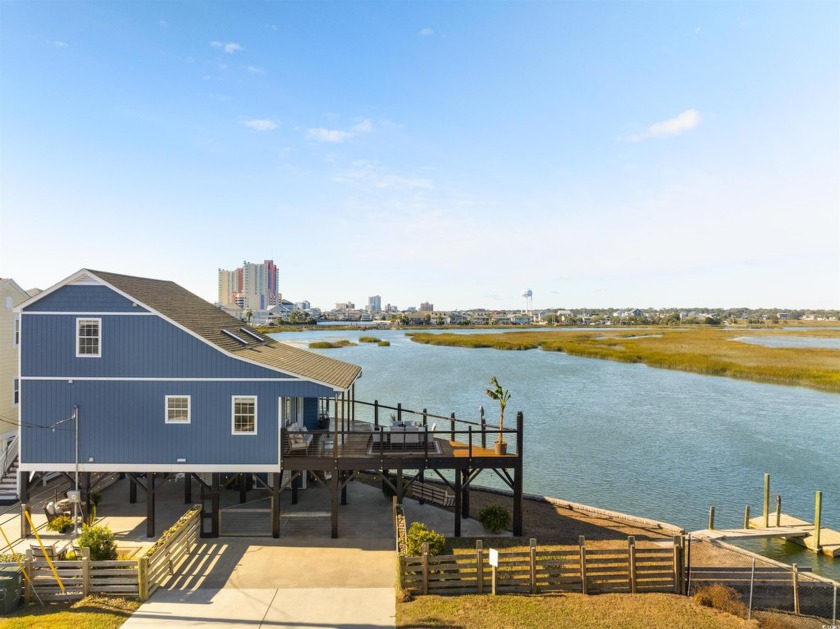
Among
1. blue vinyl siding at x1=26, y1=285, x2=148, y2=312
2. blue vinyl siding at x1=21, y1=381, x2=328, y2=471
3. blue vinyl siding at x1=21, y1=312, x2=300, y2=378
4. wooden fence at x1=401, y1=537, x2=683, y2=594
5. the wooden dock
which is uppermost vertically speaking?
blue vinyl siding at x1=26, y1=285, x2=148, y2=312

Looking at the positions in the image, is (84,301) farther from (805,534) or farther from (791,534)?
(805,534)

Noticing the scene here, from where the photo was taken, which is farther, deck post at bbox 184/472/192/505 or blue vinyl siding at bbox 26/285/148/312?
deck post at bbox 184/472/192/505

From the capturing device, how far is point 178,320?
1731 centimetres

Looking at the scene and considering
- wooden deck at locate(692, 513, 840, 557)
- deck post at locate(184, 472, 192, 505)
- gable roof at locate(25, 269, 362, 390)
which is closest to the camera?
gable roof at locate(25, 269, 362, 390)

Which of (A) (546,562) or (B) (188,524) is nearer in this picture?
(A) (546,562)

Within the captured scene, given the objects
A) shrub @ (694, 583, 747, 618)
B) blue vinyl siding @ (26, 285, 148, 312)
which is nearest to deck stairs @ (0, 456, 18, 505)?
blue vinyl siding @ (26, 285, 148, 312)

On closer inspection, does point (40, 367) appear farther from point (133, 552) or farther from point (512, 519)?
point (512, 519)

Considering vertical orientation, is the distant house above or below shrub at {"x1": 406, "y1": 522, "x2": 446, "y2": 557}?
above

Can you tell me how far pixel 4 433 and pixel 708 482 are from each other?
34503 mm

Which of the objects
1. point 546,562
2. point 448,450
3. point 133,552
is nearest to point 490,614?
point 546,562

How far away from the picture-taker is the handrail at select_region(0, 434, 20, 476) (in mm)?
20750

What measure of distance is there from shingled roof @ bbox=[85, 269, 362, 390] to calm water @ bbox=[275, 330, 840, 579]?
13.4 meters

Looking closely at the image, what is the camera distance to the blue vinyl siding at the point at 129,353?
16.8 metres

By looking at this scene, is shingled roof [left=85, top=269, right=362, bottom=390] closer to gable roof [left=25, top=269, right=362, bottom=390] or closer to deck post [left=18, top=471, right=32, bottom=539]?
gable roof [left=25, top=269, right=362, bottom=390]
